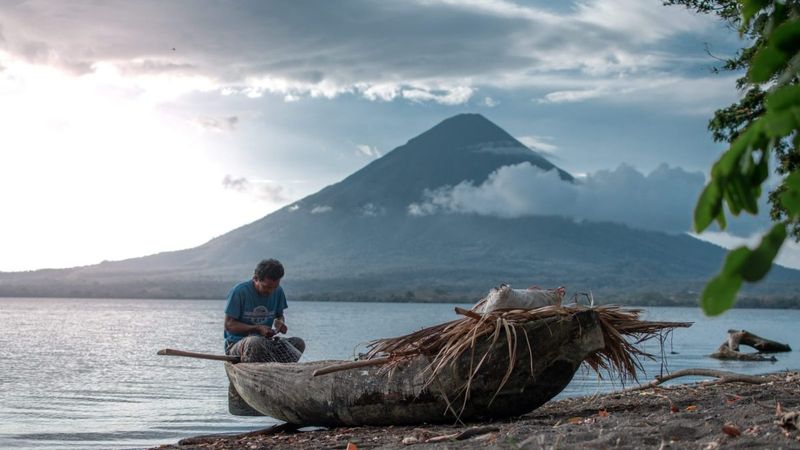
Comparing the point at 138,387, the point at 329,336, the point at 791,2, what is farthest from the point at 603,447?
the point at 329,336

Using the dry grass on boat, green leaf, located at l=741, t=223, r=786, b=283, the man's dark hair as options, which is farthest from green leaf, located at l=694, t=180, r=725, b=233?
the man's dark hair

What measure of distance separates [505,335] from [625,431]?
246 cm

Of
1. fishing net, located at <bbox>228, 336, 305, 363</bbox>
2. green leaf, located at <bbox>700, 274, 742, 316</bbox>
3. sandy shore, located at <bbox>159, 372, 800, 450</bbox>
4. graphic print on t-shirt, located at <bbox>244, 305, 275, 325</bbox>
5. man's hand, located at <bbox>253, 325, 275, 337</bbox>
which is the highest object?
green leaf, located at <bbox>700, 274, 742, 316</bbox>

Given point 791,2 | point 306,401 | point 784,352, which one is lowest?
point 784,352

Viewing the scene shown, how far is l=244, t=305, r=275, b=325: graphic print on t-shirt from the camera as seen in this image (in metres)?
10.8

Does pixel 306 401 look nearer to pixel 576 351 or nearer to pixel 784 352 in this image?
pixel 576 351

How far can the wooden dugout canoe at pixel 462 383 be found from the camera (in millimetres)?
8805

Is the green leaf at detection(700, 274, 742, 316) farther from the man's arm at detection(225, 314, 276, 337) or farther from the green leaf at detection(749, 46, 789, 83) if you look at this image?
the man's arm at detection(225, 314, 276, 337)

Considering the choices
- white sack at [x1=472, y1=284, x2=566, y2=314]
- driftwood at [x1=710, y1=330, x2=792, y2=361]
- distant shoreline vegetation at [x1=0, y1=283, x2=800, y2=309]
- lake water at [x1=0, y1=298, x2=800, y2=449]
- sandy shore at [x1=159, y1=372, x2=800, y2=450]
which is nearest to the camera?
sandy shore at [x1=159, y1=372, x2=800, y2=450]

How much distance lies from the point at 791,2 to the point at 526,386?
530 cm

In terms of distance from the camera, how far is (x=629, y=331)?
30.7ft

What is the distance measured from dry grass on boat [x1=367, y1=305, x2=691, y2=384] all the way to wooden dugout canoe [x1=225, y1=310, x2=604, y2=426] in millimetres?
73

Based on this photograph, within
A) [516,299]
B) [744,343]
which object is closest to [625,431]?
[516,299]

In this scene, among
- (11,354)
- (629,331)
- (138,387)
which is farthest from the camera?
(11,354)
